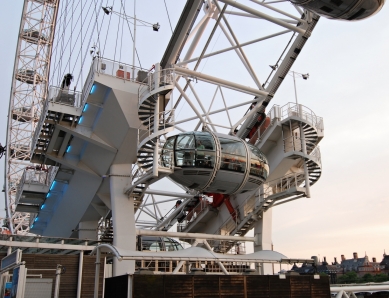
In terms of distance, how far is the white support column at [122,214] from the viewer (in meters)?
21.9

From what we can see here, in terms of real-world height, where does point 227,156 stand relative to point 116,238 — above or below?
above

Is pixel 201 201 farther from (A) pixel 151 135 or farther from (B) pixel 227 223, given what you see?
(A) pixel 151 135

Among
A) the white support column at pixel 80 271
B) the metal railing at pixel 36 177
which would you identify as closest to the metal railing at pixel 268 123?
the white support column at pixel 80 271

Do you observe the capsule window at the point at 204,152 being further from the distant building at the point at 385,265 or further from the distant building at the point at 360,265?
the distant building at the point at 360,265

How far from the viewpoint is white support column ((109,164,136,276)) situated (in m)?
21.9

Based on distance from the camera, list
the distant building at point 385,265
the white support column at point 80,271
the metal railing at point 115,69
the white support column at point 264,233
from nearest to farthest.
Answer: the metal railing at point 115,69, the white support column at point 80,271, the white support column at point 264,233, the distant building at point 385,265

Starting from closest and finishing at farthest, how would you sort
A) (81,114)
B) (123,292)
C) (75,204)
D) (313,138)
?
1. (123,292)
2. (81,114)
3. (313,138)
4. (75,204)

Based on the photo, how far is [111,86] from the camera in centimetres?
2202

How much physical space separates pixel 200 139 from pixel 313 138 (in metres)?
7.33

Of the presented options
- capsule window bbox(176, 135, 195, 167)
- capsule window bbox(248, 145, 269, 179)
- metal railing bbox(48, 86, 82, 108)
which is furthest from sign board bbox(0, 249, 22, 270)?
capsule window bbox(248, 145, 269, 179)

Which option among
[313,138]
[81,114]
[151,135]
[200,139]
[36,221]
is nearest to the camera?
[151,135]

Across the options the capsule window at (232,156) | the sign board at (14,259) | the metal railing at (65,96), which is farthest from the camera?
the metal railing at (65,96)

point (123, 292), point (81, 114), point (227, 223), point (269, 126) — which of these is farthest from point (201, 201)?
point (123, 292)

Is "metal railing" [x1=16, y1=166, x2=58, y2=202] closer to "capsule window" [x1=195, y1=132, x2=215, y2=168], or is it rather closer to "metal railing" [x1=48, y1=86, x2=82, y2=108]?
"metal railing" [x1=48, y1=86, x2=82, y2=108]
